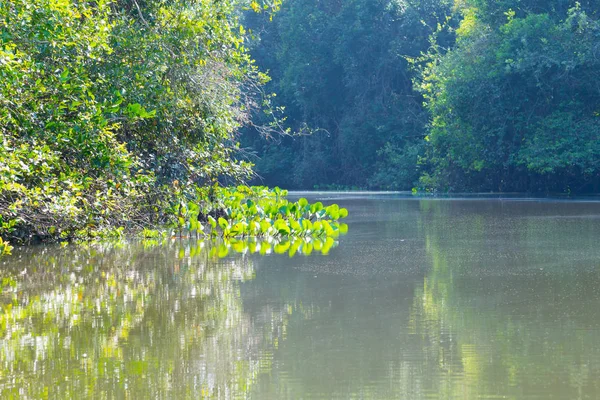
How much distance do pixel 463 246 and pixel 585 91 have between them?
21.8 metres

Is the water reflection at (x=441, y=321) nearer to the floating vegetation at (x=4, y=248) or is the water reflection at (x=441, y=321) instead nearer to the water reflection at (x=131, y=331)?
the water reflection at (x=131, y=331)

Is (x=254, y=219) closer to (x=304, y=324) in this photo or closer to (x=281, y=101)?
(x=304, y=324)

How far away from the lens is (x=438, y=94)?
1377 inches

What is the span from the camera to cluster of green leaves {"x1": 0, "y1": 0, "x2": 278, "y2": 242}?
1010 cm

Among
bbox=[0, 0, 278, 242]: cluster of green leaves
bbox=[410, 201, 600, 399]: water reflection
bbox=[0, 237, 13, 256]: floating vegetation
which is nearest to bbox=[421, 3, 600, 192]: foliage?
bbox=[0, 0, 278, 242]: cluster of green leaves

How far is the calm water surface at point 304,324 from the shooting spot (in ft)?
15.3

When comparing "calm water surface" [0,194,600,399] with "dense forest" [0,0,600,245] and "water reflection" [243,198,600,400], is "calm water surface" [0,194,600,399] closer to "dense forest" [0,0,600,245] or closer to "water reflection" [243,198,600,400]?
"water reflection" [243,198,600,400]

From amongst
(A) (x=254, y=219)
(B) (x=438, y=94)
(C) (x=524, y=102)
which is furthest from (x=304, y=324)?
(B) (x=438, y=94)

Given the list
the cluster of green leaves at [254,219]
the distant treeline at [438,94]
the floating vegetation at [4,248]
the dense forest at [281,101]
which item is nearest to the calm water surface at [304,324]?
the floating vegetation at [4,248]

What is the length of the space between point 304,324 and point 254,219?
877cm

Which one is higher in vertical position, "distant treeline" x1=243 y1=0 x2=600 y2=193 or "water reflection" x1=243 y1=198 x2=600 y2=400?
"distant treeline" x1=243 y1=0 x2=600 y2=193

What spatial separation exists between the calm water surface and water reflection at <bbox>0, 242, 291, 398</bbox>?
0.01 m

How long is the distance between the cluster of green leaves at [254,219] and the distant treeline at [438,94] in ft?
14.7

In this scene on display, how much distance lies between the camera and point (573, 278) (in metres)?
8.42
